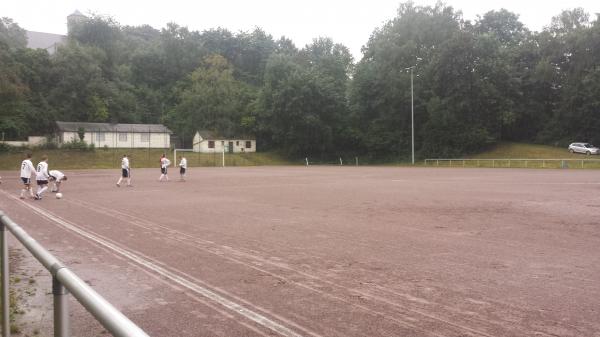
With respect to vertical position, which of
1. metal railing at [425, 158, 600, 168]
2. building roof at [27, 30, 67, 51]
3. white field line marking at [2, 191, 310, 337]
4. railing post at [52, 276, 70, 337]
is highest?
building roof at [27, 30, 67, 51]

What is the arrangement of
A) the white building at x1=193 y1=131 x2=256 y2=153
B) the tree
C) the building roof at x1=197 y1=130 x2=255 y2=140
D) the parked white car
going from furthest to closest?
1. the tree
2. the building roof at x1=197 y1=130 x2=255 y2=140
3. the white building at x1=193 y1=131 x2=256 y2=153
4. the parked white car

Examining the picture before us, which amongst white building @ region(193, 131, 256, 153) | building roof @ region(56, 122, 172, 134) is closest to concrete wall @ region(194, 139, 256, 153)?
white building @ region(193, 131, 256, 153)

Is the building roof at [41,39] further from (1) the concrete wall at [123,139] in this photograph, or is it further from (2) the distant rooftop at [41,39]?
(1) the concrete wall at [123,139]

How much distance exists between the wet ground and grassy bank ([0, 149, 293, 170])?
1735 inches

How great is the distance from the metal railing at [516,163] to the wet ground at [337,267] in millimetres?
34360

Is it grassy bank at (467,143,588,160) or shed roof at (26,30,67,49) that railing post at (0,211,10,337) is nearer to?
grassy bank at (467,143,588,160)

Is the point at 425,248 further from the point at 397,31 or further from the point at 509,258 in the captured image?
the point at 397,31

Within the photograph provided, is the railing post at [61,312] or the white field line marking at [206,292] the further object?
the white field line marking at [206,292]

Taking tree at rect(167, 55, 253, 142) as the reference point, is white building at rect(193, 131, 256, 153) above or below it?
below

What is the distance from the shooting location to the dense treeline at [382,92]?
61.8 m

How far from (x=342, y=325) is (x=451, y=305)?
144 centimetres

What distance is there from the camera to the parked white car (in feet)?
182

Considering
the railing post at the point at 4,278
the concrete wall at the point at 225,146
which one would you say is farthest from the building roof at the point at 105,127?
the railing post at the point at 4,278

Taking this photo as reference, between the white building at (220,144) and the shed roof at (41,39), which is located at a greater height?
the shed roof at (41,39)
